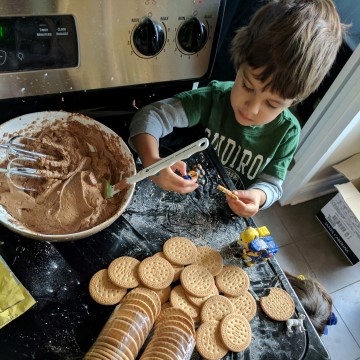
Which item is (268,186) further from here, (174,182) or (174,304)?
(174,304)

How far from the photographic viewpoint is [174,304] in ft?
1.88

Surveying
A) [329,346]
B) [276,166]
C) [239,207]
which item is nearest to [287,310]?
[239,207]

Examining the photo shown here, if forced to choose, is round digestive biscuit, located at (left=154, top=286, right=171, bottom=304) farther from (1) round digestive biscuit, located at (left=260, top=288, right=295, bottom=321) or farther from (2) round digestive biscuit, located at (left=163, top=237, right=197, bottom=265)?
(1) round digestive biscuit, located at (left=260, top=288, right=295, bottom=321)

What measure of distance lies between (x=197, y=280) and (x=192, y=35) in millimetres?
440

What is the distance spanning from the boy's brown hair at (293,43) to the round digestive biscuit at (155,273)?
0.40m

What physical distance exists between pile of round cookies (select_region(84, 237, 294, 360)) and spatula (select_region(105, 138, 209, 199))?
12 centimetres

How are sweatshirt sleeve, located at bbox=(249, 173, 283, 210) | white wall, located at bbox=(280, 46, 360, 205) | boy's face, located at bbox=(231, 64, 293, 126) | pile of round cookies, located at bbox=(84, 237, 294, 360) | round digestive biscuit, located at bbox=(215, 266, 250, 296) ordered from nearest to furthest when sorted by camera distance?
pile of round cookies, located at bbox=(84, 237, 294, 360), round digestive biscuit, located at bbox=(215, 266, 250, 296), boy's face, located at bbox=(231, 64, 293, 126), sweatshirt sleeve, located at bbox=(249, 173, 283, 210), white wall, located at bbox=(280, 46, 360, 205)

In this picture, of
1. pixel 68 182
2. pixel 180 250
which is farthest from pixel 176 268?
pixel 68 182

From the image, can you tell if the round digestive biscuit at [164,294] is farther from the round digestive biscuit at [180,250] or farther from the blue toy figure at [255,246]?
the blue toy figure at [255,246]

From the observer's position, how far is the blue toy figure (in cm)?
62

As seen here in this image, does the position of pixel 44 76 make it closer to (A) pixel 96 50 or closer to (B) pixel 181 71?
(A) pixel 96 50

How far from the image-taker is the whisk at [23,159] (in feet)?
2.02

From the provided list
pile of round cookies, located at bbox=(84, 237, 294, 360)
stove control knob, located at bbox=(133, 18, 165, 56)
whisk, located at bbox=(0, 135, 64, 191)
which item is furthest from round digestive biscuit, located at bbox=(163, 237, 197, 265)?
stove control knob, located at bbox=(133, 18, 165, 56)

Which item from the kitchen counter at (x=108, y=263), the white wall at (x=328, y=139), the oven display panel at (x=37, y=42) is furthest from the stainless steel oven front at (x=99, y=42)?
the white wall at (x=328, y=139)
